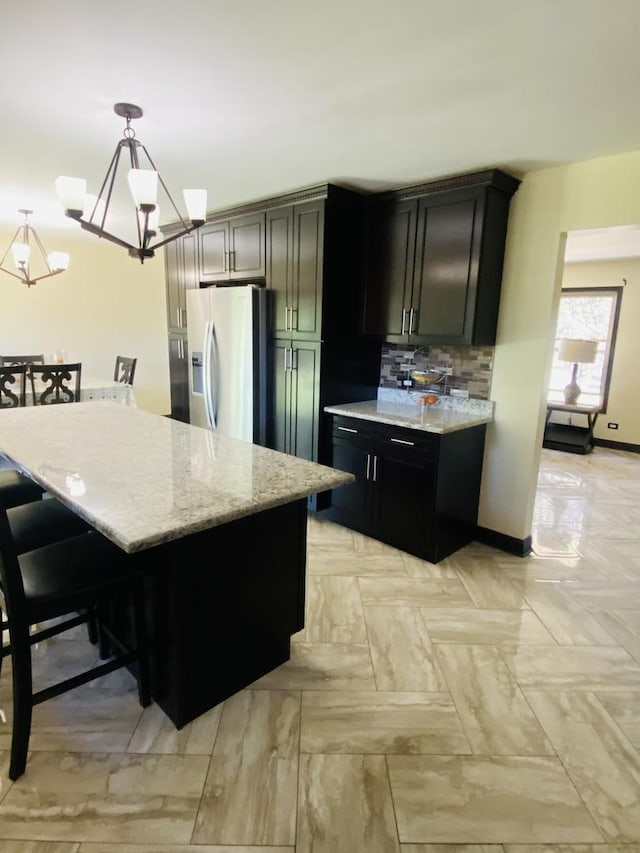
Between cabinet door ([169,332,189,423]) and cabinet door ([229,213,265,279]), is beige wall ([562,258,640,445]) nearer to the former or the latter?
cabinet door ([229,213,265,279])

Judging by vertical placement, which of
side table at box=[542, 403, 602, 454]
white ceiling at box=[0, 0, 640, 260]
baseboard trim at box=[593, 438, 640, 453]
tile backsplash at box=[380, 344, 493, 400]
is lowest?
baseboard trim at box=[593, 438, 640, 453]

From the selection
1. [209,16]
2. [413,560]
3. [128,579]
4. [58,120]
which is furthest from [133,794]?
[58,120]

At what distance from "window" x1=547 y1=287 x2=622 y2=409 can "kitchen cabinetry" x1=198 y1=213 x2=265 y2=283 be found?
13.4 feet

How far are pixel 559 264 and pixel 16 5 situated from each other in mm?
2818

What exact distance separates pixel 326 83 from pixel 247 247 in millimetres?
1986

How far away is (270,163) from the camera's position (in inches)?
111

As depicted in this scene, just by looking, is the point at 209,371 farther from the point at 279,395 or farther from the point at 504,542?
the point at 504,542

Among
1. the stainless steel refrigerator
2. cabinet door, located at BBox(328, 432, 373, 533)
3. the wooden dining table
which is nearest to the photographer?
cabinet door, located at BBox(328, 432, 373, 533)

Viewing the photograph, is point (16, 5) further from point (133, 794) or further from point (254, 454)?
point (133, 794)

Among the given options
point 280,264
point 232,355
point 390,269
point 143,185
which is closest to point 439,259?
point 390,269

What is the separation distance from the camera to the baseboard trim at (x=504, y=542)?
10.5ft

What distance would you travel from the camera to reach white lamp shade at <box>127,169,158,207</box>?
6.75 feet

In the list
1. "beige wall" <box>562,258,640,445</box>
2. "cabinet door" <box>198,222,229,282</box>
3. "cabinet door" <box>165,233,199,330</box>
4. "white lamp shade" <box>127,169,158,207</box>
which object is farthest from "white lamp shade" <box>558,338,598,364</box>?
"white lamp shade" <box>127,169,158,207</box>

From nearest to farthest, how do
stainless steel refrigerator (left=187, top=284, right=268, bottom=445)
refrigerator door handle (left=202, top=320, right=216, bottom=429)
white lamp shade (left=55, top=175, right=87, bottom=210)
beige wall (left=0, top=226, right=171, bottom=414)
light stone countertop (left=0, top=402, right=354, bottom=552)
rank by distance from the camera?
light stone countertop (left=0, top=402, right=354, bottom=552)
white lamp shade (left=55, top=175, right=87, bottom=210)
stainless steel refrigerator (left=187, top=284, right=268, bottom=445)
refrigerator door handle (left=202, top=320, right=216, bottom=429)
beige wall (left=0, top=226, right=171, bottom=414)
